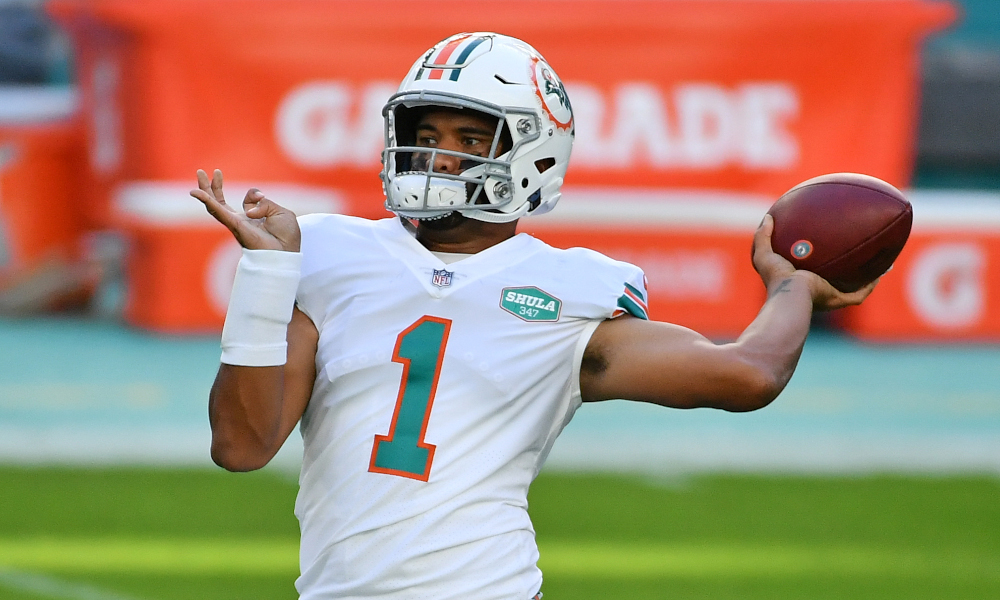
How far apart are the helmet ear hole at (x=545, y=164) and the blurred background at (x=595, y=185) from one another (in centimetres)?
444

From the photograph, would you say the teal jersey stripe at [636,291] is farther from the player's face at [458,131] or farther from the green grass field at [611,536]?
the green grass field at [611,536]

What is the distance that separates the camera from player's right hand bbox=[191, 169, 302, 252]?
2332mm

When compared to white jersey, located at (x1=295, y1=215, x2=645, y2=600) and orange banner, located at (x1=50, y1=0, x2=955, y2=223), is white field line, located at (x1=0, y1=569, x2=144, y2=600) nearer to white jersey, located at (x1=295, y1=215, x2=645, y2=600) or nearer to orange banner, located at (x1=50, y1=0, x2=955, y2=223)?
white jersey, located at (x1=295, y1=215, x2=645, y2=600)

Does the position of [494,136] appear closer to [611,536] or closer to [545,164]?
[545,164]

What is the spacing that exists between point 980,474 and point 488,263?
17.0 feet

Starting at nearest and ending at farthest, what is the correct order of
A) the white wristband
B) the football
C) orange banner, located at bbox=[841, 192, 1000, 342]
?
the white wristband, the football, orange banner, located at bbox=[841, 192, 1000, 342]

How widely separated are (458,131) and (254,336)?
543 millimetres

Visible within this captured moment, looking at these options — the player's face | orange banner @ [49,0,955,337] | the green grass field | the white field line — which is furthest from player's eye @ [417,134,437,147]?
orange banner @ [49,0,955,337]

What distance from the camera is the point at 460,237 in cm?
259

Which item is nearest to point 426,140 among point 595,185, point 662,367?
point 662,367

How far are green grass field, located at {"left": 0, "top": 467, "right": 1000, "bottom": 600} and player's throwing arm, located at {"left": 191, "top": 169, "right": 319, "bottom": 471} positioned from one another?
9.32 feet

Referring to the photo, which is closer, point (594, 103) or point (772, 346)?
point (772, 346)

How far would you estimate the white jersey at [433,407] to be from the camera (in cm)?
238

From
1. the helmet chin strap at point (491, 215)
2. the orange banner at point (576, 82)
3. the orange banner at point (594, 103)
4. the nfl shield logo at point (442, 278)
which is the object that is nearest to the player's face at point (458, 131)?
the helmet chin strap at point (491, 215)
